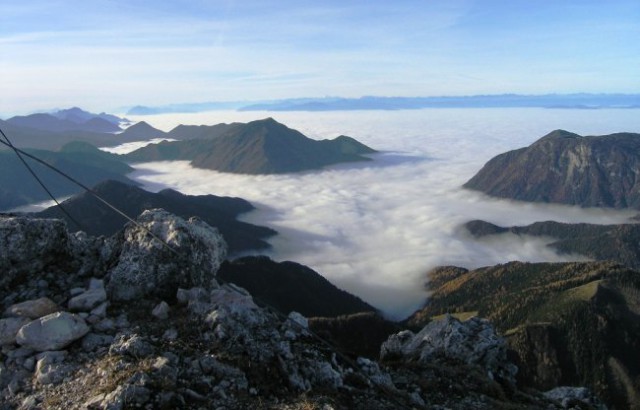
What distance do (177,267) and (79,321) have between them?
5.69 m

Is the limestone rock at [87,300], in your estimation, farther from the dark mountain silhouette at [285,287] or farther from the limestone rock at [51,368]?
the dark mountain silhouette at [285,287]

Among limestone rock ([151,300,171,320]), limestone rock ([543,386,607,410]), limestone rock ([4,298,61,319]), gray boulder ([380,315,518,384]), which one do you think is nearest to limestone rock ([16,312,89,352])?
limestone rock ([4,298,61,319])

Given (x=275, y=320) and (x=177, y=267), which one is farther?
(x=177, y=267)

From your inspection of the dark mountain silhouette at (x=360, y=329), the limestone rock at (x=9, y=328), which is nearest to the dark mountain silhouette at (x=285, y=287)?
the dark mountain silhouette at (x=360, y=329)

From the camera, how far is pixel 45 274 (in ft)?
77.9

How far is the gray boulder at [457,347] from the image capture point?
34375mm

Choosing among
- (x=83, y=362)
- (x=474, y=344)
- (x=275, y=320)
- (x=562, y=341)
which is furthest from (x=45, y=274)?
(x=562, y=341)

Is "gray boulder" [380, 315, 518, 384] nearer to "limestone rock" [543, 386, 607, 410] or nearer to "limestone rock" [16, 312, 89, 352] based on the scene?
"limestone rock" [543, 386, 607, 410]

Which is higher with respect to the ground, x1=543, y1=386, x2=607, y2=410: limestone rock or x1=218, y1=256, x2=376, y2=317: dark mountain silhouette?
x1=543, y1=386, x2=607, y2=410: limestone rock

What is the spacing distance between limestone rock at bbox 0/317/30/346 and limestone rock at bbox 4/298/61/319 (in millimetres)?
629

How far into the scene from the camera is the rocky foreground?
17.0 meters

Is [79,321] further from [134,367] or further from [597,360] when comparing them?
[597,360]

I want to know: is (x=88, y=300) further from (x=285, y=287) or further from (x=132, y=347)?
(x=285, y=287)

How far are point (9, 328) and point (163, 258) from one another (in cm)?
728
